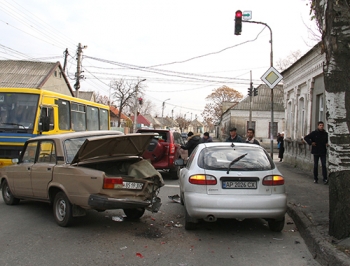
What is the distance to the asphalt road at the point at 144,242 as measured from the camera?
4.64m

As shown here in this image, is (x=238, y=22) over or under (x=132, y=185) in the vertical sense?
over

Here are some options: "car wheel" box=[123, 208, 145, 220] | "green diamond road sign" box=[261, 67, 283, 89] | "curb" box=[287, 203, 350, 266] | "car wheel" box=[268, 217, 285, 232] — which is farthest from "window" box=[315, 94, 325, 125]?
"car wheel" box=[123, 208, 145, 220]

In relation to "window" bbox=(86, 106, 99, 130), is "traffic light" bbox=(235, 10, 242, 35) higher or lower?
higher

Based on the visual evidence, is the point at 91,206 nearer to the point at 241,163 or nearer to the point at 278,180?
the point at 241,163

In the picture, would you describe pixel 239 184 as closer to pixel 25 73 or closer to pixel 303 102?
pixel 303 102

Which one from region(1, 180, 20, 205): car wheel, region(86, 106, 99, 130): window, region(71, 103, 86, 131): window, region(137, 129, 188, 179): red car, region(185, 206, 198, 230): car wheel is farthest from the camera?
region(86, 106, 99, 130): window

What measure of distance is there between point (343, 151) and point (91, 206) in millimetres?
3852

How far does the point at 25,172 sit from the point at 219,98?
76.2 m

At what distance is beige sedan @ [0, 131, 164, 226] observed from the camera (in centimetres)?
571

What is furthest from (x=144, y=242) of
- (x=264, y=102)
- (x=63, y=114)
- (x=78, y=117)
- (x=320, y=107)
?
(x=264, y=102)

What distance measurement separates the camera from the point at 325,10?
5.02 metres

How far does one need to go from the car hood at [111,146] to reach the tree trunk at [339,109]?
329 centimetres

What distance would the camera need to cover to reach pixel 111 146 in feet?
20.6

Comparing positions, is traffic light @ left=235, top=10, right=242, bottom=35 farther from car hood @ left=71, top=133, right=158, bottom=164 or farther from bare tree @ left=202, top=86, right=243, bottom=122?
bare tree @ left=202, top=86, right=243, bottom=122
